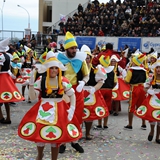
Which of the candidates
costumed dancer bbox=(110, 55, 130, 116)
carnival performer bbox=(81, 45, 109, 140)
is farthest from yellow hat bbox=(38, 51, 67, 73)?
costumed dancer bbox=(110, 55, 130, 116)

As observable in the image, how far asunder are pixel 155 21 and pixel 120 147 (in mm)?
14362

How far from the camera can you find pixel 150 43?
17188mm

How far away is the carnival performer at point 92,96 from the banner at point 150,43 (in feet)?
38.2

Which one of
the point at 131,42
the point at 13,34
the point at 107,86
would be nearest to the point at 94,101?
the point at 107,86

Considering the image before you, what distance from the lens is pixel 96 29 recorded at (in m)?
21.5

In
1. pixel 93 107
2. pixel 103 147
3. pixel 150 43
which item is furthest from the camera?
pixel 150 43

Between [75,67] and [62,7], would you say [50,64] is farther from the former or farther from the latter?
[62,7]

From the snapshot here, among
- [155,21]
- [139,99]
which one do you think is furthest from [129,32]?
[139,99]

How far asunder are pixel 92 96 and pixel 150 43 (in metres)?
11.9

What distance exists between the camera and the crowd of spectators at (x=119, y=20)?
19125 mm

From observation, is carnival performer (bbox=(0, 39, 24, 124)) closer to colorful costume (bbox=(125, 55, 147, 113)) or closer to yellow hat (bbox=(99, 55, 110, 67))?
yellow hat (bbox=(99, 55, 110, 67))

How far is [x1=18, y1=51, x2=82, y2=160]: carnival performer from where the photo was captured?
4270mm

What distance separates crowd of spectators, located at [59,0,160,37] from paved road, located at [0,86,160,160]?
12.5m

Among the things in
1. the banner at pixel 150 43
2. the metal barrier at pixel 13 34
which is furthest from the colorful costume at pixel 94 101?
the metal barrier at pixel 13 34
